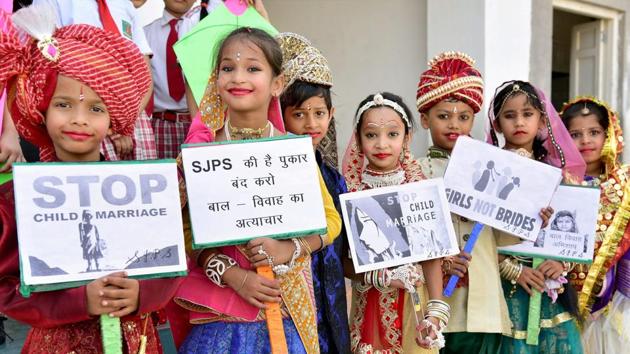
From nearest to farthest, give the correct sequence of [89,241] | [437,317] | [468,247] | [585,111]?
1. [89,241]
2. [437,317]
3. [468,247]
4. [585,111]

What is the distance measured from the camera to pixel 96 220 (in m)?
1.86

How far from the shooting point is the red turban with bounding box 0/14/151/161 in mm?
1956

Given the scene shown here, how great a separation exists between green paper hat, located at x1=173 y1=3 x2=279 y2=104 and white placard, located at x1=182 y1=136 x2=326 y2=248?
2.99ft

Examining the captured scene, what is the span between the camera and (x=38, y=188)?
5.88 feet

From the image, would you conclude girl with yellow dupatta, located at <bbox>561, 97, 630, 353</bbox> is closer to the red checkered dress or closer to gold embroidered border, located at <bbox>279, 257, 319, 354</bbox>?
gold embroidered border, located at <bbox>279, 257, 319, 354</bbox>

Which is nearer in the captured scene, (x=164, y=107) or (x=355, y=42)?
(x=164, y=107)

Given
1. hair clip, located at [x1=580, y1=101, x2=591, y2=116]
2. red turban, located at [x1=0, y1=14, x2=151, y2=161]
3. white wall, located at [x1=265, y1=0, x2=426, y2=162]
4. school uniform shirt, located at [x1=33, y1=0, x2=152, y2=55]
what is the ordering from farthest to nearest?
1. white wall, located at [x1=265, y1=0, x2=426, y2=162]
2. hair clip, located at [x1=580, y1=101, x2=591, y2=116]
3. school uniform shirt, located at [x1=33, y1=0, x2=152, y2=55]
4. red turban, located at [x1=0, y1=14, x2=151, y2=161]

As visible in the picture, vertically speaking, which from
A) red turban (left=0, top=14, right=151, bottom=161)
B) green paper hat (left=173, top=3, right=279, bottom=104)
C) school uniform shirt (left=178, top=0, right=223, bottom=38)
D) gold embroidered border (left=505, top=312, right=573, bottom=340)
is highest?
school uniform shirt (left=178, top=0, right=223, bottom=38)

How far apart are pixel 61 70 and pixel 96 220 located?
1.64 feet

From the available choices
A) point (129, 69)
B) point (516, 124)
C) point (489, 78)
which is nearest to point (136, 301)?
point (129, 69)

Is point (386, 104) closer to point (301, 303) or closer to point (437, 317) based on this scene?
point (437, 317)

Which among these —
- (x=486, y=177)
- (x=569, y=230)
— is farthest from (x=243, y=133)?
(x=569, y=230)

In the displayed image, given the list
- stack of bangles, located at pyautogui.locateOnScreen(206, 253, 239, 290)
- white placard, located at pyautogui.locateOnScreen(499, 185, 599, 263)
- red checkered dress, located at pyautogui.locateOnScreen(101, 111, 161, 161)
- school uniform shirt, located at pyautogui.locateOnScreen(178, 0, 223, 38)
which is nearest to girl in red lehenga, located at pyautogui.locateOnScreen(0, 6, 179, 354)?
stack of bangles, located at pyautogui.locateOnScreen(206, 253, 239, 290)

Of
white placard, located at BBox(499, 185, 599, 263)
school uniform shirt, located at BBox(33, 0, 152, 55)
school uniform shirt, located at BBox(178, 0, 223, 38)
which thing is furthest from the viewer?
school uniform shirt, located at BBox(178, 0, 223, 38)
